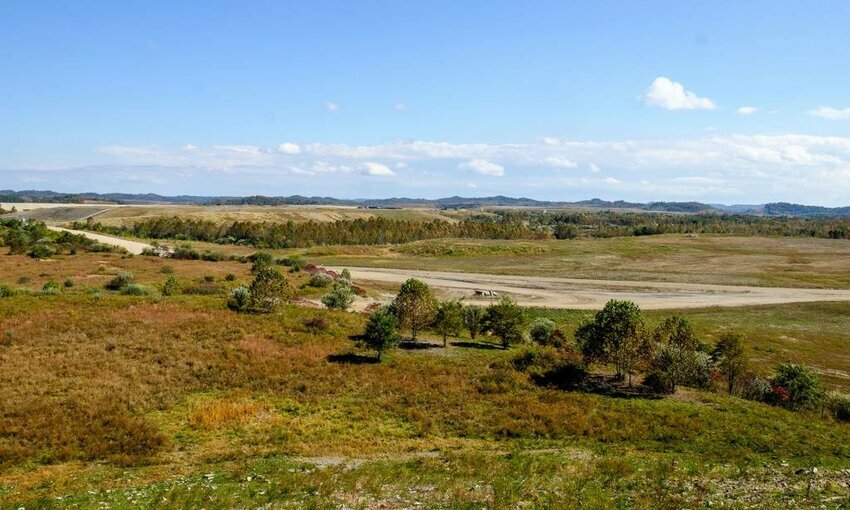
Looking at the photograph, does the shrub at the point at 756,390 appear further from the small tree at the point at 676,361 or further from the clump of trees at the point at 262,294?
the clump of trees at the point at 262,294

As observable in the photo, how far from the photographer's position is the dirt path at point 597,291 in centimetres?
7588

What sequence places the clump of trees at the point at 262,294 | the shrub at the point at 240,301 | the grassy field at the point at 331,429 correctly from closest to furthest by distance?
the grassy field at the point at 331,429, the clump of trees at the point at 262,294, the shrub at the point at 240,301

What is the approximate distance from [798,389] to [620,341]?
33.8ft

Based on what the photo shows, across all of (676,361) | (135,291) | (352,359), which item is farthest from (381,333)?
(135,291)

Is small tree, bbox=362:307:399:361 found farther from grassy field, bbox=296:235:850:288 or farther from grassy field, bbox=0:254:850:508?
grassy field, bbox=296:235:850:288

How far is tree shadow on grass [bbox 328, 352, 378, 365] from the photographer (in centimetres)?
3438

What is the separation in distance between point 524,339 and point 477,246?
11131 cm

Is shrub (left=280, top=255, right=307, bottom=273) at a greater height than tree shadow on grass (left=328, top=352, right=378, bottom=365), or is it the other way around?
shrub (left=280, top=255, right=307, bottom=273)

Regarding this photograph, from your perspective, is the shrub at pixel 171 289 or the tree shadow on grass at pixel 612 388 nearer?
the tree shadow on grass at pixel 612 388

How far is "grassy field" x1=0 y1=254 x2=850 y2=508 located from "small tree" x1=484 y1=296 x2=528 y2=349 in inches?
66.9

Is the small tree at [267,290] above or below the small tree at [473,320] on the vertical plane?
above

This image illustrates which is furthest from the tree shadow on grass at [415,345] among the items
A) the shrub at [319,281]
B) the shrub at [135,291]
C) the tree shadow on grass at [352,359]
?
the shrub at [319,281]

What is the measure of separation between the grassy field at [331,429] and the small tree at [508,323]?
1700mm

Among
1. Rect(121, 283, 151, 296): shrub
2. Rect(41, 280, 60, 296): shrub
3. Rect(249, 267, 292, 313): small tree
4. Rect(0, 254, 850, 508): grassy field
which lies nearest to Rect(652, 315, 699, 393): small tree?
Rect(0, 254, 850, 508): grassy field
